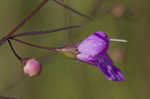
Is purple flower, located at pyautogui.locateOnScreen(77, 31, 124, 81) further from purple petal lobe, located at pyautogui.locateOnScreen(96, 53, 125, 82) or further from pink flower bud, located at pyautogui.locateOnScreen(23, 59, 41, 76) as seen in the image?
pink flower bud, located at pyautogui.locateOnScreen(23, 59, 41, 76)

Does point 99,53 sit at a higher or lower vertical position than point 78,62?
higher

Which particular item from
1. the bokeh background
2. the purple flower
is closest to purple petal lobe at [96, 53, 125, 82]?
the purple flower

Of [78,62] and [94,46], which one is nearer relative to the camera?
[94,46]

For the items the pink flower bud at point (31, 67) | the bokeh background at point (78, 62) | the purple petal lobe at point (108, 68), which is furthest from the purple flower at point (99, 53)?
the bokeh background at point (78, 62)

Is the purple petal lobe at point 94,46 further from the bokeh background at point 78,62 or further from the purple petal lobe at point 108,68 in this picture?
the bokeh background at point 78,62

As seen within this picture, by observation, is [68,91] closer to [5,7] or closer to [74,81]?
[74,81]

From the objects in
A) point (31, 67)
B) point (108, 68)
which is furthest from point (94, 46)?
point (31, 67)

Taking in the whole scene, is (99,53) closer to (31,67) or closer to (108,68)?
(108,68)
